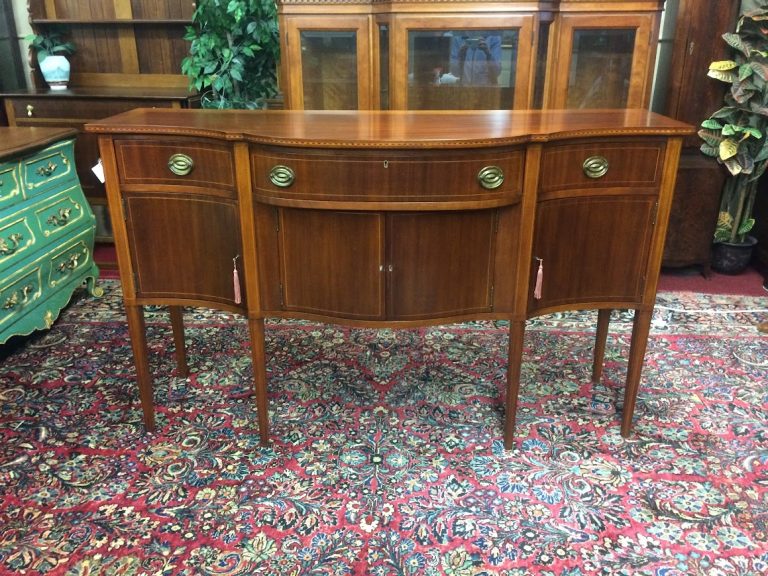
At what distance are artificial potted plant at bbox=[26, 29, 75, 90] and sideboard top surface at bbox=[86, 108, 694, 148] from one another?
1.92 metres

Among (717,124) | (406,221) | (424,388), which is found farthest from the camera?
(717,124)

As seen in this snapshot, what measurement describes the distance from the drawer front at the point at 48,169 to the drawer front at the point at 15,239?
12 centimetres

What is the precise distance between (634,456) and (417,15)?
6.49 ft

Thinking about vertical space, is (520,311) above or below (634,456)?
above

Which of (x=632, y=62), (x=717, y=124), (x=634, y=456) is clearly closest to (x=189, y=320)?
(x=634, y=456)

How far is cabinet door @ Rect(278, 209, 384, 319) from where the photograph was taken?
170cm

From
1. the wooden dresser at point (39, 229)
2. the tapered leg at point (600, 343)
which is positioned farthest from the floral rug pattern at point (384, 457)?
the wooden dresser at point (39, 229)

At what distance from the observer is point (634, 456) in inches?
76.1

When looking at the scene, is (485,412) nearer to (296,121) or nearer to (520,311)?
(520,311)

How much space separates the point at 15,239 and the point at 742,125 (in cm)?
315

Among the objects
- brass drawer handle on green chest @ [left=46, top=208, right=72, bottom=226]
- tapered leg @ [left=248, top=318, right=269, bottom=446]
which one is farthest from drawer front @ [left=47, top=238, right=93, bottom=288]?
tapered leg @ [left=248, top=318, right=269, bottom=446]

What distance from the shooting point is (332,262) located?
68.3 inches

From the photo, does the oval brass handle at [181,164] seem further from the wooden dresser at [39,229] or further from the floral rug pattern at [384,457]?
the wooden dresser at [39,229]

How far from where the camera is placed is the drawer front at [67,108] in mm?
3293
